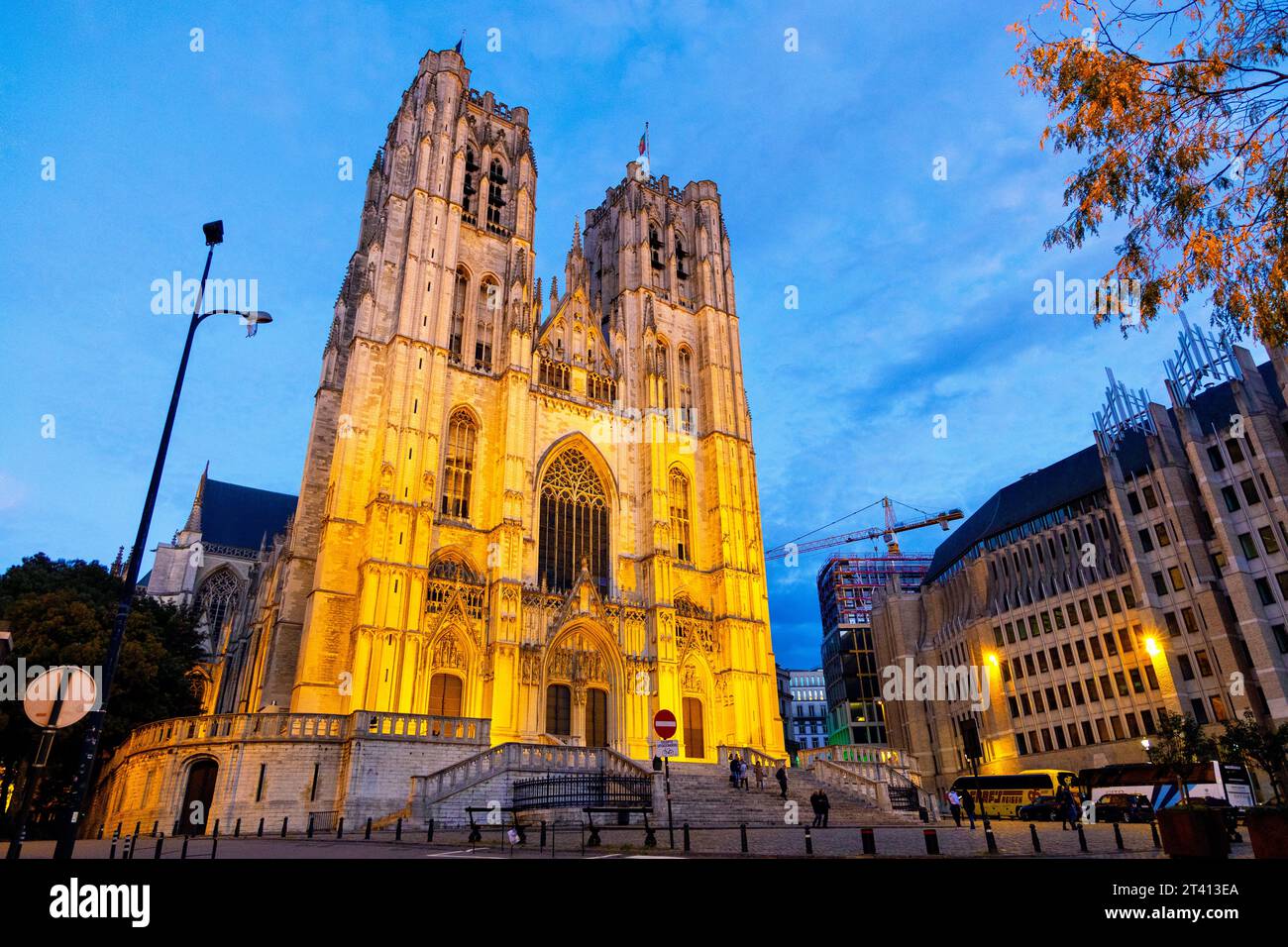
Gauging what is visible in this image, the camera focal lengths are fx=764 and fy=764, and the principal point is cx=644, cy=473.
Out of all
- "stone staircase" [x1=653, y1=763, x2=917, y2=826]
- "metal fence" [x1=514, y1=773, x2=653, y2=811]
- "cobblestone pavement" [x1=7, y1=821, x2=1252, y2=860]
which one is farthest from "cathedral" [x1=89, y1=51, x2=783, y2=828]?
"cobblestone pavement" [x1=7, y1=821, x2=1252, y2=860]

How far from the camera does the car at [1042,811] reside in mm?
A: 28422

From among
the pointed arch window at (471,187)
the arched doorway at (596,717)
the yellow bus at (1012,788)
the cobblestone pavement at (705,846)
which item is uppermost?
the pointed arch window at (471,187)

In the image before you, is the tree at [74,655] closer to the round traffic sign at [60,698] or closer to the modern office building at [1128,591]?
the round traffic sign at [60,698]

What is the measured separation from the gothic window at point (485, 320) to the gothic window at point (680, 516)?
11.7m

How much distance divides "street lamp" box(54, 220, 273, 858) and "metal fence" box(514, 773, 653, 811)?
11.8 metres

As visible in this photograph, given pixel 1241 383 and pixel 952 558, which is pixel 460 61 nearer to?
pixel 1241 383

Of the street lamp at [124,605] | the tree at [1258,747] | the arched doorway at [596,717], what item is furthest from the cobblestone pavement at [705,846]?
the tree at [1258,747]

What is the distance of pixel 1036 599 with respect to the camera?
2025 inches

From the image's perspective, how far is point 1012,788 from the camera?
34.5 meters

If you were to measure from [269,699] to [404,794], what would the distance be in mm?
10121

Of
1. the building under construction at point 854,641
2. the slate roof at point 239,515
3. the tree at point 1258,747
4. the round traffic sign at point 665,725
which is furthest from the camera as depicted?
the building under construction at point 854,641
